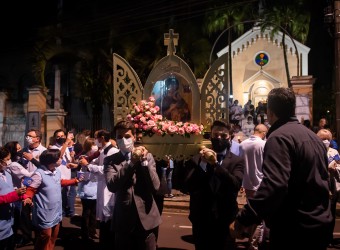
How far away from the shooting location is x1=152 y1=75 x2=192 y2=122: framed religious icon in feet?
23.2

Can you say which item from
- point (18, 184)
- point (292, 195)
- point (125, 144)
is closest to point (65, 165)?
point (18, 184)

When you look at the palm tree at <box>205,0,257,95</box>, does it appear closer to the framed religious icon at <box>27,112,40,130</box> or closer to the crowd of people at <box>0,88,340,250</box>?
the framed religious icon at <box>27,112,40,130</box>

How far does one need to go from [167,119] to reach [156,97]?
17.7 inches

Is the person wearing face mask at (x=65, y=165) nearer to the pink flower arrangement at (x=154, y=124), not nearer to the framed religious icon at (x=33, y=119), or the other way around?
the pink flower arrangement at (x=154, y=124)

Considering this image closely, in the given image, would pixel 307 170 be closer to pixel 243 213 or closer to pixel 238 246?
pixel 243 213

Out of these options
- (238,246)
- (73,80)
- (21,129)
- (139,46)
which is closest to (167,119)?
(238,246)

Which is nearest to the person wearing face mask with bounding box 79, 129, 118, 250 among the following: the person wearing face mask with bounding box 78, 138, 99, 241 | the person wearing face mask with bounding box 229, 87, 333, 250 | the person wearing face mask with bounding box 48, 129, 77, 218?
the person wearing face mask with bounding box 78, 138, 99, 241

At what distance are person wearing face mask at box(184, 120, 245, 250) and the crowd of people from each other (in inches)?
0.5

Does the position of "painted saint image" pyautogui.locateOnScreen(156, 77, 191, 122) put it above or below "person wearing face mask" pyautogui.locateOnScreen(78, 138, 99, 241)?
above

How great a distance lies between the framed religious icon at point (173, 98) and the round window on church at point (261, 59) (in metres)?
24.0

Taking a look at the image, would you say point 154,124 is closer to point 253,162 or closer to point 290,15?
point 253,162

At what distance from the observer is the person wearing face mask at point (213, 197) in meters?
4.71

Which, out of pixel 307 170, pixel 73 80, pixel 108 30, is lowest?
pixel 307 170

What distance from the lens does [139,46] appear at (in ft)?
69.3
